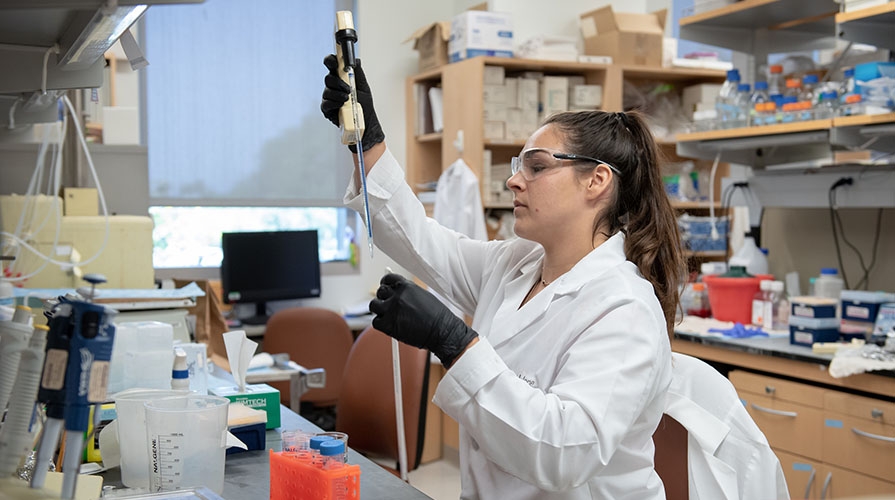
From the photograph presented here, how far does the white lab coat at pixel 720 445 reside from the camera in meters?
1.56

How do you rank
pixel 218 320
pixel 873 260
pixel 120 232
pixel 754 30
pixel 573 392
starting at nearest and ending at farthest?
pixel 573 392 < pixel 120 232 < pixel 218 320 < pixel 873 260 < pixel 754 30

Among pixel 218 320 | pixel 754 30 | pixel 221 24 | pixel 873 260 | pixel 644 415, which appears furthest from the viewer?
pixel 221 24

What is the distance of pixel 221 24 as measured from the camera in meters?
4.71

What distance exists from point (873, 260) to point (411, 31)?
9.50ft

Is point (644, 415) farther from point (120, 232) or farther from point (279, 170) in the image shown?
point (279, 170)

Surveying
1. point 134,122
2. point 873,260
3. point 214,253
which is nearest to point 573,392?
point 134,122

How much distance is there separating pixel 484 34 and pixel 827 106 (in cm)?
186

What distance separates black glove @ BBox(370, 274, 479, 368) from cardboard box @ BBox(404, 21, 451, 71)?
11.6 ft

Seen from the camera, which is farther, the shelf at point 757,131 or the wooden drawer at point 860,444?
the shelf at point 757,131

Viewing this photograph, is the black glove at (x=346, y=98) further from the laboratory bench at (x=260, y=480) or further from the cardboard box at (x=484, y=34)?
the cardboard box at (x=484, y=34)

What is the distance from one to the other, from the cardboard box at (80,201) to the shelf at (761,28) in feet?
8.51

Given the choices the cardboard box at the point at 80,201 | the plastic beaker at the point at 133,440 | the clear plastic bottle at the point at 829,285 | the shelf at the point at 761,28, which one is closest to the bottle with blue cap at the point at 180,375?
the plastic beaker at the point at 133,440

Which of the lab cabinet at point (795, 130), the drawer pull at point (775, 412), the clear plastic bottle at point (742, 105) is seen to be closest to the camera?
the drawer pull at point (775, 412)

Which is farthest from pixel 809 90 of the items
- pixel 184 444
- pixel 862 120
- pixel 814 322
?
pixel 184 444
